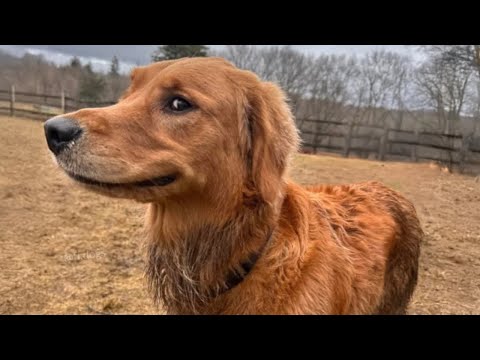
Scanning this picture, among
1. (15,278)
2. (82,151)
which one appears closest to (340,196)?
(82,151)

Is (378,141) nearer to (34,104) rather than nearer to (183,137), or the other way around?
(183,137)

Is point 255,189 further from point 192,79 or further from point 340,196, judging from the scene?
point 340,196

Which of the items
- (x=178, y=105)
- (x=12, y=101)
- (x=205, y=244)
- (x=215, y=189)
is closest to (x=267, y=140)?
(x=215, y=189)

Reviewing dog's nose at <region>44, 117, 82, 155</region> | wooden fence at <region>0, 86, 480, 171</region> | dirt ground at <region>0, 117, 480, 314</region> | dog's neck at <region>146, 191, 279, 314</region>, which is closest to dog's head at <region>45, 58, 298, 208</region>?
dog's nose at <region>44, 117, 82, 155</region>

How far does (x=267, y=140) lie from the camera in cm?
212

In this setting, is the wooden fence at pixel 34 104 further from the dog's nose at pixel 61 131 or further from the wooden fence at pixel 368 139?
the dog's nose at pixel 61 131

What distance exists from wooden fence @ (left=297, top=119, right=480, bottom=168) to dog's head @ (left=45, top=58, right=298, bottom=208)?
44.8 ft

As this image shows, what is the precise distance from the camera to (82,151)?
1658mm

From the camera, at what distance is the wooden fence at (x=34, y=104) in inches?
914

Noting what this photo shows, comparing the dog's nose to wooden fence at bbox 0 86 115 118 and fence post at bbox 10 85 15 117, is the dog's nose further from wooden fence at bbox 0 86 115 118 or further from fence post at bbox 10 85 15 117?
fence post at bbox 10 85 15 117

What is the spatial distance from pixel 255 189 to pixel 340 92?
1296 cm

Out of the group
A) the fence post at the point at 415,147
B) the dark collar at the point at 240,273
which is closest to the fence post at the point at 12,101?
the fence post at the point at 415,147

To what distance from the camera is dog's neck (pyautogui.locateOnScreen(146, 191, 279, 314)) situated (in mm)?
2061

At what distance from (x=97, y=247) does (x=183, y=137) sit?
4.28 meters
